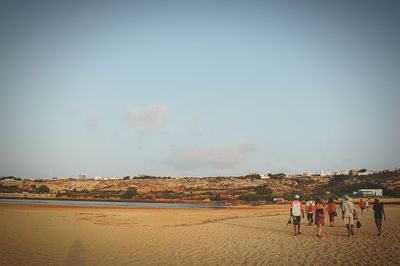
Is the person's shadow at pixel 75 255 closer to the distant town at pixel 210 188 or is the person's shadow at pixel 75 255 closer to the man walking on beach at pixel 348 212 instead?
the man walking on beach at pixel 348 212

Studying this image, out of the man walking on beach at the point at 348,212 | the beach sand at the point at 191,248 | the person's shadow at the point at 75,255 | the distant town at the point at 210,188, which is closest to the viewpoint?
the person's shadow at the point at 75,255

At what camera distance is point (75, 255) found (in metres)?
11.0

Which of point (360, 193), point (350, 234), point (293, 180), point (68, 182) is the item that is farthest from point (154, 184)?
point (350, 234)

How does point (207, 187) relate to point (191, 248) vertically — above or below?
above

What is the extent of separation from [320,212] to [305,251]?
4350mm

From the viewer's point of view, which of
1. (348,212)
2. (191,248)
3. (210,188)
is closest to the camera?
(191,248)

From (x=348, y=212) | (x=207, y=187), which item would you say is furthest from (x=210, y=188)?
(x=348, y=212)

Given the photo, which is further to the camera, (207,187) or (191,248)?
(207,187)

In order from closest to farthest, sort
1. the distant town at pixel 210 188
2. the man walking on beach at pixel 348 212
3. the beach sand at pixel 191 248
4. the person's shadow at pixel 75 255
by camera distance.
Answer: the person's shadow at pixel 75 255 < the beach sand at pixel 191 248 < the man walking on beach at pixel 348 212 < the distant town at pixel 210 188

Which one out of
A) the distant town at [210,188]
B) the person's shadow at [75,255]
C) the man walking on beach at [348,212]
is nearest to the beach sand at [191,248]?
the person's shadow at [75,255]

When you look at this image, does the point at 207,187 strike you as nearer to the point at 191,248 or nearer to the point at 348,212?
the point at 348,212

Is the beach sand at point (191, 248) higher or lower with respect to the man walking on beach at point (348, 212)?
lower

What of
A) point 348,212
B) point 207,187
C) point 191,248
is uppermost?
point 348,212

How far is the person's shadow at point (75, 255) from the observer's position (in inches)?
387
